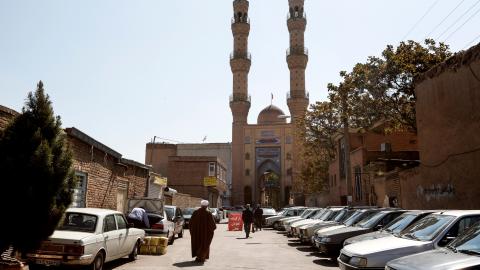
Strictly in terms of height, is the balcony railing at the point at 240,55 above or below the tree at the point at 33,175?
above

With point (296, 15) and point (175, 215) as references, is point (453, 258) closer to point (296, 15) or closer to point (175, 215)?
point (175, 215)

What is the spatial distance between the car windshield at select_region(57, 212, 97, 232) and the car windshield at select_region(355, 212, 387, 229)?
6700 millimetres

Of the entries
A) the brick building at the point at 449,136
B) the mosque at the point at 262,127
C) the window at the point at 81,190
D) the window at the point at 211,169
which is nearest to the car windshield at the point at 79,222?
the window at the point at 81,190

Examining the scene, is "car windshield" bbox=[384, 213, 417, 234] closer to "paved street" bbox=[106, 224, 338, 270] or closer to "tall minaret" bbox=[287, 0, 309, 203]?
"paved street" bbox=[106, 224, 338, 270]

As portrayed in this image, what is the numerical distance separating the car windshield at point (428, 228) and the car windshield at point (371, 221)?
3.02m

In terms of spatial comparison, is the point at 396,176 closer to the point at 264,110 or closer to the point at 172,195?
the point at 172,195

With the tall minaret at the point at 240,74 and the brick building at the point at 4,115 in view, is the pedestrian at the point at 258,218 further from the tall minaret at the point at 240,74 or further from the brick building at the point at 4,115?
the tall minaret at the point at 240,74

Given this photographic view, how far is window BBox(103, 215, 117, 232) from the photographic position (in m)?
9.54

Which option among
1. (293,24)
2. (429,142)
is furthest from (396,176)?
(293,24)

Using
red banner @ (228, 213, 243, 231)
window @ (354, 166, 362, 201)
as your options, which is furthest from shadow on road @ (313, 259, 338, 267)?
window @ (354, 166, 362, 201)

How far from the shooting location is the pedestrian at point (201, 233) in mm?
11586

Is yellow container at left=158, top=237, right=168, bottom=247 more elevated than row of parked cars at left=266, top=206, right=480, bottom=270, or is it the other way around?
row of parked cars at left=266, top=206, right=480, bottom=270

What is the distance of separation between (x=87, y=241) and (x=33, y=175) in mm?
1813

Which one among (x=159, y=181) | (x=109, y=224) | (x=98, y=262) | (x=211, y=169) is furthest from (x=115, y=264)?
(x=211, y=169)
